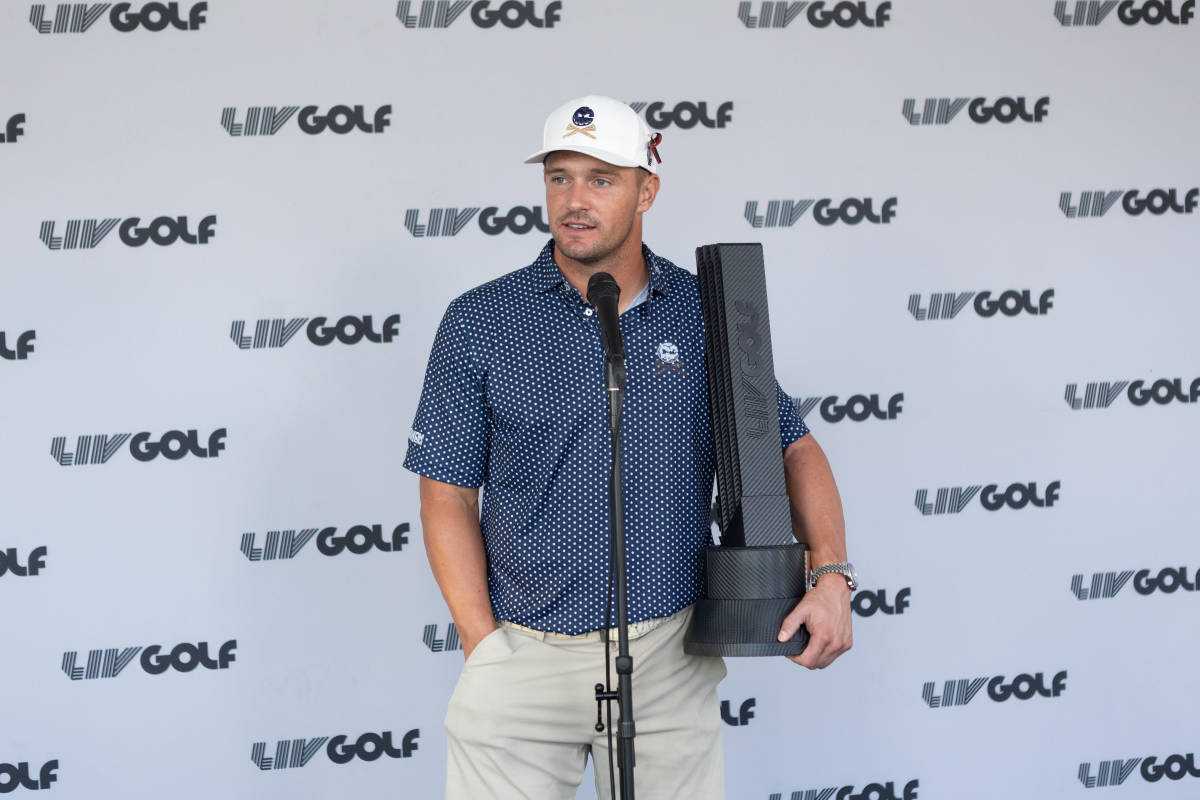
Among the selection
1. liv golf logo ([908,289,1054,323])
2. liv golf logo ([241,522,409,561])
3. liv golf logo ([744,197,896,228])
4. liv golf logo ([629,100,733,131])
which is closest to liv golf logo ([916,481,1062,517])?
liv golf logo ([908,289,1054,323])

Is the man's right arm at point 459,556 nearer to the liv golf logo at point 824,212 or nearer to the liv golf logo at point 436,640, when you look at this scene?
the liv golf logo at point 436,640

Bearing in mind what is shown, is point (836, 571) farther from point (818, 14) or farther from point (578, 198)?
point (818, 14)

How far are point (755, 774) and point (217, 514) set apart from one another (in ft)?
4.95

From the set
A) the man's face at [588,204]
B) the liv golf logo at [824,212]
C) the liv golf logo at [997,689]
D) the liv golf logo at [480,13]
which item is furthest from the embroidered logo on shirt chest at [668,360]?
the liv golf logo at [997,689]

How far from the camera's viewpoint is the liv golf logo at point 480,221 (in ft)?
9.37

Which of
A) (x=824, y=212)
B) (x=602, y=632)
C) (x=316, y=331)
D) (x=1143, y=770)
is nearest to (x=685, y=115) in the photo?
(x=824, y=212)

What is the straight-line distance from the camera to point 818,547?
179cm

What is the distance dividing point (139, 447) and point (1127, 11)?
279 centimetres

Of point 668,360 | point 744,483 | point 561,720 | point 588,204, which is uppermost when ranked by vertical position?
point 588,204

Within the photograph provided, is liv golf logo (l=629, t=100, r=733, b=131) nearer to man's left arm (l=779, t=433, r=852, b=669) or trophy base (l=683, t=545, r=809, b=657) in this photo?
man's left arm (l=779, t=433, r=852, b=669)

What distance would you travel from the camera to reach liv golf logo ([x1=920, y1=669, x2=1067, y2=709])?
3141 mm

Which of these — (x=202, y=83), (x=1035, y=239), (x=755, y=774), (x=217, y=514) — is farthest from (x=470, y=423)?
(x=1035, y=239)

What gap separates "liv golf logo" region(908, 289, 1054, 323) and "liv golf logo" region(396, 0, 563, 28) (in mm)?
1175

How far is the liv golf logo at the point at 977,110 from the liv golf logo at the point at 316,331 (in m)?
1.43
